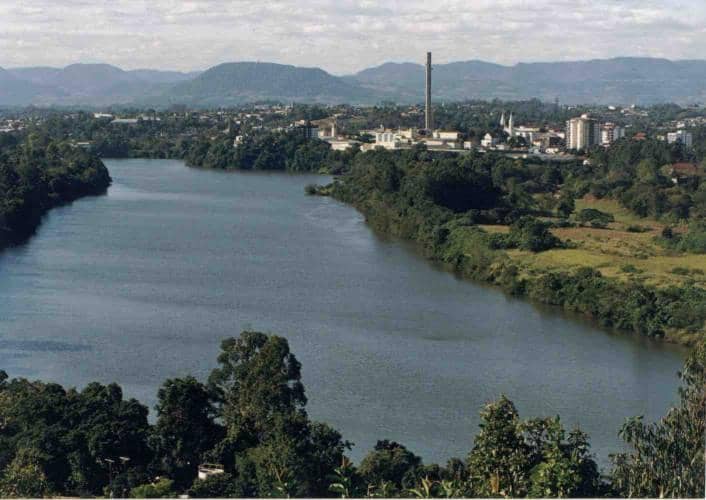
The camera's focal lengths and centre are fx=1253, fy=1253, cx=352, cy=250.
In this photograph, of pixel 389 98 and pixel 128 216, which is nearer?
pixel 128 216

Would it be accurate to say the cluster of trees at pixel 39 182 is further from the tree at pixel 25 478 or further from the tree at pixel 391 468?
the tree at pixel 391 468

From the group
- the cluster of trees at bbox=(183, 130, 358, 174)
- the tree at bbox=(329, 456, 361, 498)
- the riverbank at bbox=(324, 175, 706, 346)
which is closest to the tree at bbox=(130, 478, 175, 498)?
the tree at bbox=(329, 456, 361, 498)

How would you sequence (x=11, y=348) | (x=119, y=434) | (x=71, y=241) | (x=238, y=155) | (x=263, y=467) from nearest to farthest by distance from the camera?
1. (x=263, y=467)
2. (x=119, y=434)
3. (x=11, y=348)
4. (x=71, y=241)
5. (x=238, y=155)

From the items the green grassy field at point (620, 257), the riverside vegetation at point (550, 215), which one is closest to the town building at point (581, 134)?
the riverside vegetation at point (550, 215)

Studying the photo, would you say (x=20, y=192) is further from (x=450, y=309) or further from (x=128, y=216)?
(x=450, y=309)

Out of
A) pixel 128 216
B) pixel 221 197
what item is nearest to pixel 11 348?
pixel 128 216

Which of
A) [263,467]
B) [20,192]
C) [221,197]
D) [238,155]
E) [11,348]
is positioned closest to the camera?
[263,467]
